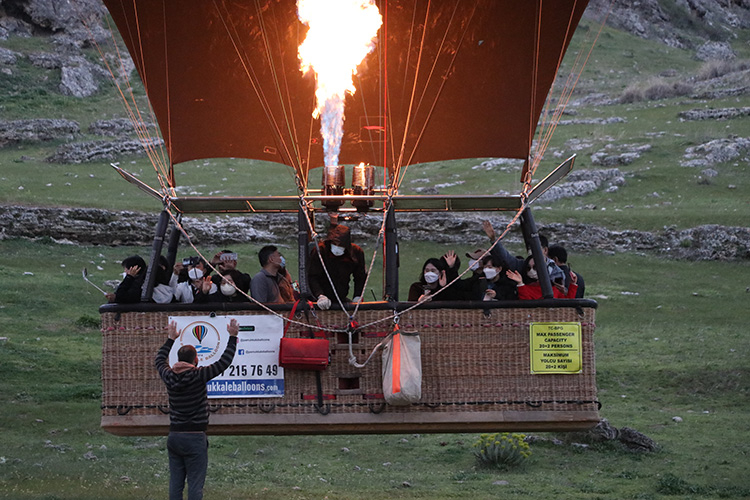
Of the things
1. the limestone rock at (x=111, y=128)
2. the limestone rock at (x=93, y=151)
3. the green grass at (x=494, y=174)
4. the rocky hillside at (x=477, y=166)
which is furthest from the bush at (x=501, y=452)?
the limestone rock at (x=111, y=128)

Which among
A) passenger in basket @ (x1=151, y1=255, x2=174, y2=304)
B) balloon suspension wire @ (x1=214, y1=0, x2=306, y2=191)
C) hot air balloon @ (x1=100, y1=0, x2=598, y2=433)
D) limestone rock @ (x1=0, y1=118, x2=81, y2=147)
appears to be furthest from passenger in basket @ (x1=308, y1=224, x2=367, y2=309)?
limestone rock @ (x1=0, y1=118, x2=81, y2=147)

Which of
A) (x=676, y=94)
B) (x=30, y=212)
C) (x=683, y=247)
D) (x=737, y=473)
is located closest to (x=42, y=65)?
(x=30, y=212)

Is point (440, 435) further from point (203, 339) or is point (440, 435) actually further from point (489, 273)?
point (203, 339)

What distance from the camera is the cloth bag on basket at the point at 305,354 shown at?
7.64 m

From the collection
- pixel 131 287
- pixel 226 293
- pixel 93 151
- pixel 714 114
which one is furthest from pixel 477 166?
pixel 131 287

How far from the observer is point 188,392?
24.8ft

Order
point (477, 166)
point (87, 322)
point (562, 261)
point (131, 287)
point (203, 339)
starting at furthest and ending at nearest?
point (477, 166)
point (87, 322)
point (562, 261)
point (131, 287)
point (203, 339)

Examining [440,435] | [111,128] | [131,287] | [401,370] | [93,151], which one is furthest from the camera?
[111,128]

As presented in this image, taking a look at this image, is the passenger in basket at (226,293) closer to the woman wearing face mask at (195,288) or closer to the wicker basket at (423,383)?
the woman wearing face mask at (195,288)

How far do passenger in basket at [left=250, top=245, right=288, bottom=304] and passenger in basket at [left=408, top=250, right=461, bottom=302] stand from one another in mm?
1166

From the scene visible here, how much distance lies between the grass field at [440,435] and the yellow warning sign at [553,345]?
3.96 m

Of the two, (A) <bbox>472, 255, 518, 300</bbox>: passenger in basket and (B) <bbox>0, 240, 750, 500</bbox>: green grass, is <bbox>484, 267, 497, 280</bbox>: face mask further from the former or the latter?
(B) <bbox>0, 240, 750, 500</bbox>: green grass

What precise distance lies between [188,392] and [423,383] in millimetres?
1741

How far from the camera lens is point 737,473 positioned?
1273cm
